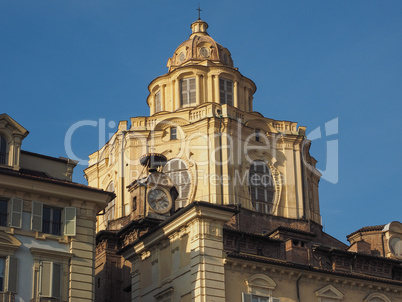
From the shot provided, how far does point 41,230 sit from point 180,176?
91.4 ft

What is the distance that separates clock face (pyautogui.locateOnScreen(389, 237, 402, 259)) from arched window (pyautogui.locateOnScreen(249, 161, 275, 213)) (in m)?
10.4

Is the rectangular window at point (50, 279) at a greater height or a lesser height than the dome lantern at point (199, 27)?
lesser

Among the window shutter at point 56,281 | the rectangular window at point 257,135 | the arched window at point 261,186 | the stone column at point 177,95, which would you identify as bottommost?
the window shutter at point 56,281

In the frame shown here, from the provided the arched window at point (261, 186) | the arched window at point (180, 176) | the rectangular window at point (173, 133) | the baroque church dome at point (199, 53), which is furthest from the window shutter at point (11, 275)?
the baroque church dome at point (199, 53)

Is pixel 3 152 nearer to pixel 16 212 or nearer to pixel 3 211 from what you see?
pixel 3 211

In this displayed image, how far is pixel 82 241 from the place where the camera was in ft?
137

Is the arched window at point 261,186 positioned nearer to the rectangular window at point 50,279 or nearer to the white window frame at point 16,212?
the rectangular window at point 50,279

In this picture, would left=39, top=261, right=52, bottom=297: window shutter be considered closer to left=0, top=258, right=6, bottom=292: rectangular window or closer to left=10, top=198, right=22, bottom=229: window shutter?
left=0, top=258, right=6, bottom=292: rectangular window

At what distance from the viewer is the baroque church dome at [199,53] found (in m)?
76.4

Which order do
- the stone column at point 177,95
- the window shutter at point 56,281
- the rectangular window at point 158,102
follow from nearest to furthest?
the window shutter at point 56,281, the stone column at point 177,95, the rectangular window at point 158,102

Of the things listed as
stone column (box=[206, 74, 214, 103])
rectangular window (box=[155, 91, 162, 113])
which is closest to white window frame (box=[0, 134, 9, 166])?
stone column (box=[206, 74, 214, 103])

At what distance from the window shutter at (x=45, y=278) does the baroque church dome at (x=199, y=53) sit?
38166mm

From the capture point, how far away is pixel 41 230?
41.0m

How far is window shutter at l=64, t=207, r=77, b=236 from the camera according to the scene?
4150 cm
